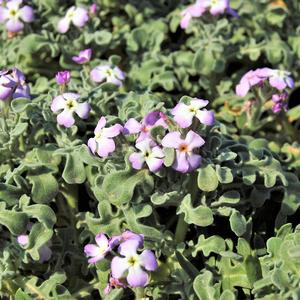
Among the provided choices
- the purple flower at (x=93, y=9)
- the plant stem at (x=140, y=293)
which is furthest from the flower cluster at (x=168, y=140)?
the purple flower at (x=93, y=9)

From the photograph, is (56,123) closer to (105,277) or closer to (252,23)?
(105,277)

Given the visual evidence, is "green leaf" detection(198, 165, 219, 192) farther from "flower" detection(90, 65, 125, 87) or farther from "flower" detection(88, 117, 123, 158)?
"flower" detection(90, 65, 125, 87)

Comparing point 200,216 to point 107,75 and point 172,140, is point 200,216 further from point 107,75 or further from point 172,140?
point 107,75

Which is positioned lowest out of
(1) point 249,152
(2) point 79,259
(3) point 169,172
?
(2) point 79,259

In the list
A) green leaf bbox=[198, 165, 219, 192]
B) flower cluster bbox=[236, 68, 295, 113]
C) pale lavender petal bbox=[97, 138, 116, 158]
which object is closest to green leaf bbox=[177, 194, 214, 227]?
green leaf bbox=[198, 165, 219, 192]

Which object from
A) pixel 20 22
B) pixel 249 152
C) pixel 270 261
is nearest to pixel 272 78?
pixel 249 152

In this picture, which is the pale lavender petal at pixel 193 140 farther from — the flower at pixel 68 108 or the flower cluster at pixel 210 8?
the flower cluster at pixel 210 8

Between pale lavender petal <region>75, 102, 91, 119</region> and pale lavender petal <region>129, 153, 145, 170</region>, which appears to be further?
pale lavender petal <region>75, 102, 91, 119</region>
